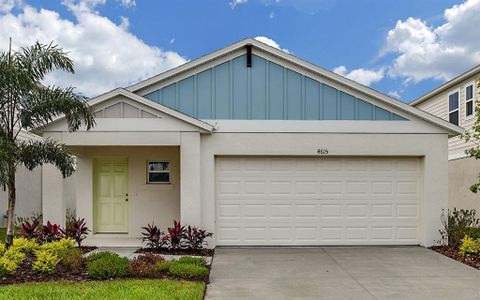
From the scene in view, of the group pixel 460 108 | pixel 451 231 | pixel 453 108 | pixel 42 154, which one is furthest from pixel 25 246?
pixel 453 108

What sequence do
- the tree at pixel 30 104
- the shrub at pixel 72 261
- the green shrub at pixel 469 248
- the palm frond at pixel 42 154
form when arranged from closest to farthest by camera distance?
1. the shrub at pixel 72 261
2. the tree at pixel 30 104
3. the palm frond at pixel 42 154
4. the green shrub at pixel 469 248

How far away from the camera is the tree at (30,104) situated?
25.8 feet

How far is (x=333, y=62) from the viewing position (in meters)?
14.3

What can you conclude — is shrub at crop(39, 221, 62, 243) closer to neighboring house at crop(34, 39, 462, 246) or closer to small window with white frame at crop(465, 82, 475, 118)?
neighboring house at crop(34, 39, 462, 246)

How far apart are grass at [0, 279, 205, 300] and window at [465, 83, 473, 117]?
14224 millimetres

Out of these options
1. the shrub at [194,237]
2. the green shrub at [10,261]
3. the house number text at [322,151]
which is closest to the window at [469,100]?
the house number text at [322,151]

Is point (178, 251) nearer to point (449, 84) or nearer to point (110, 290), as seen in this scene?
point (110, 290)

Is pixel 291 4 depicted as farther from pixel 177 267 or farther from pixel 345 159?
pixel 177 267

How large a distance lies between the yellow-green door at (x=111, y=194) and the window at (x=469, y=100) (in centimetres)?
1336

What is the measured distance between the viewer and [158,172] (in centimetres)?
1178

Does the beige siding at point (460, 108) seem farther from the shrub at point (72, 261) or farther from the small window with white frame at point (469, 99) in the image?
the shrub at point (72, 261)

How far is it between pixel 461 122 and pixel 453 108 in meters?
1.20

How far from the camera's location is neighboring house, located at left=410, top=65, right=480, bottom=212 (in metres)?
15.9

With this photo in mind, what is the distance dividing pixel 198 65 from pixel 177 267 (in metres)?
5.47
